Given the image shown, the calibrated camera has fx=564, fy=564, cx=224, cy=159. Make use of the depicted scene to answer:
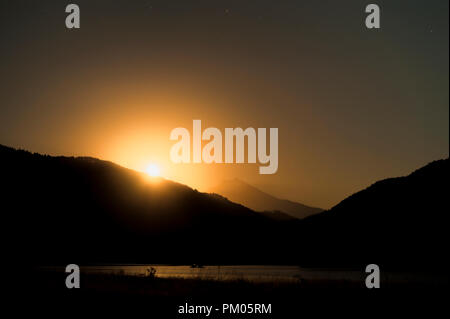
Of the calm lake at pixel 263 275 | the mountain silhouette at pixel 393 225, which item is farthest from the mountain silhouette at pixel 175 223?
the calm lake at pixel 263 275

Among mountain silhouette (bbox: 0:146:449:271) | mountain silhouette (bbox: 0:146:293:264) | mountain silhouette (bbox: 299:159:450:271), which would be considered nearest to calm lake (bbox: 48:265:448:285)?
mountain silhouette (bbox: 0:146:449:271)

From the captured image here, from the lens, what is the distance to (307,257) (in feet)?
452

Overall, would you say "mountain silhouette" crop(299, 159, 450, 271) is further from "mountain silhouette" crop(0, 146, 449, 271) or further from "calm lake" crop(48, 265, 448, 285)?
"calm lake" crop(48, 265, 448, 285)

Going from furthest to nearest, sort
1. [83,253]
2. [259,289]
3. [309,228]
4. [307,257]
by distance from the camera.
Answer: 1. [309,228]
2. [307,257]
3. [83,253]
4. [259,289]

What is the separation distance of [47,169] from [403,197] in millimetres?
93792

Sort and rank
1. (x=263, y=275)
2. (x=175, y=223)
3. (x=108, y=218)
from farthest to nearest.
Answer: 1. (x=175, y=223)
2. (x=108, y=218)
3. (x=263, y=275)

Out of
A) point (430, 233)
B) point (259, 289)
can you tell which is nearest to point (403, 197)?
point (430, 233)

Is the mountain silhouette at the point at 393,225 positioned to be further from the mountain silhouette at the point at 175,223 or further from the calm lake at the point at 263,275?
the calm lake at the point at 263,275

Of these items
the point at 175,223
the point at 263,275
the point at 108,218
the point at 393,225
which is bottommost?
the point at 263,275

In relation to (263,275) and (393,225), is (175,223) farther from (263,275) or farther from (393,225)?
(263,275)

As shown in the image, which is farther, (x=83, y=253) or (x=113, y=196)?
(x=113, y=196)

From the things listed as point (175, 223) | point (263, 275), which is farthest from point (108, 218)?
point (263, 275)

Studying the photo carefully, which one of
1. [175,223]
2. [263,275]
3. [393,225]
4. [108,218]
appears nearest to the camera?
[263,275]
